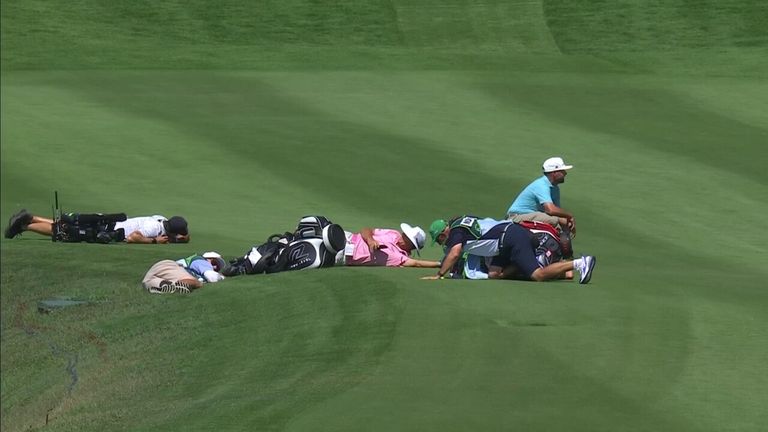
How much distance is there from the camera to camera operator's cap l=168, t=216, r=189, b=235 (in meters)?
20.6

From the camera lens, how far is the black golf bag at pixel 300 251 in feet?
59.3

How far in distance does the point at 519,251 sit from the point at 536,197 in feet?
6.89

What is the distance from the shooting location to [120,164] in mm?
25516

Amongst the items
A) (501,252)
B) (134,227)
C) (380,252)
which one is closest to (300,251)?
(380,252)

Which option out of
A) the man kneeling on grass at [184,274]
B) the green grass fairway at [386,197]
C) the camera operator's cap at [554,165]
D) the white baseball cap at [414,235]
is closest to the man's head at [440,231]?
the green grass fairway at [386,197]

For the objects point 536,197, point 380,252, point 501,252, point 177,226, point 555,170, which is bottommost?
point 177,226

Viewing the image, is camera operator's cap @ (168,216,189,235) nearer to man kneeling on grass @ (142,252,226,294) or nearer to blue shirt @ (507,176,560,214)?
man kneeling on grass @ (142,252,226,294)

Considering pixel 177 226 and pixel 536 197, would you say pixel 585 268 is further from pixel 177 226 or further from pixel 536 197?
pixel 177 226

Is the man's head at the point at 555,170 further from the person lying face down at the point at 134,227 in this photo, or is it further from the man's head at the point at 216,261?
the person lying face down at the point at 134,227

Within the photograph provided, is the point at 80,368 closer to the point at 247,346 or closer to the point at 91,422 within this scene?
the point at 247,346

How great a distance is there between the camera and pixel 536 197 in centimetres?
1880

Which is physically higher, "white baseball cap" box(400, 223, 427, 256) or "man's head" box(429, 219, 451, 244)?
"man's head" box(429, 219, 451, 244)

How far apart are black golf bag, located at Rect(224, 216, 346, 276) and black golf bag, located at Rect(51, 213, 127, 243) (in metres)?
2.75

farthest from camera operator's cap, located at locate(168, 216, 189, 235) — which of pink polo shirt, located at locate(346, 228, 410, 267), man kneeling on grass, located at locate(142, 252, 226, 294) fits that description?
pink polo shirt, located at locate(346, 228, 410, 267)
